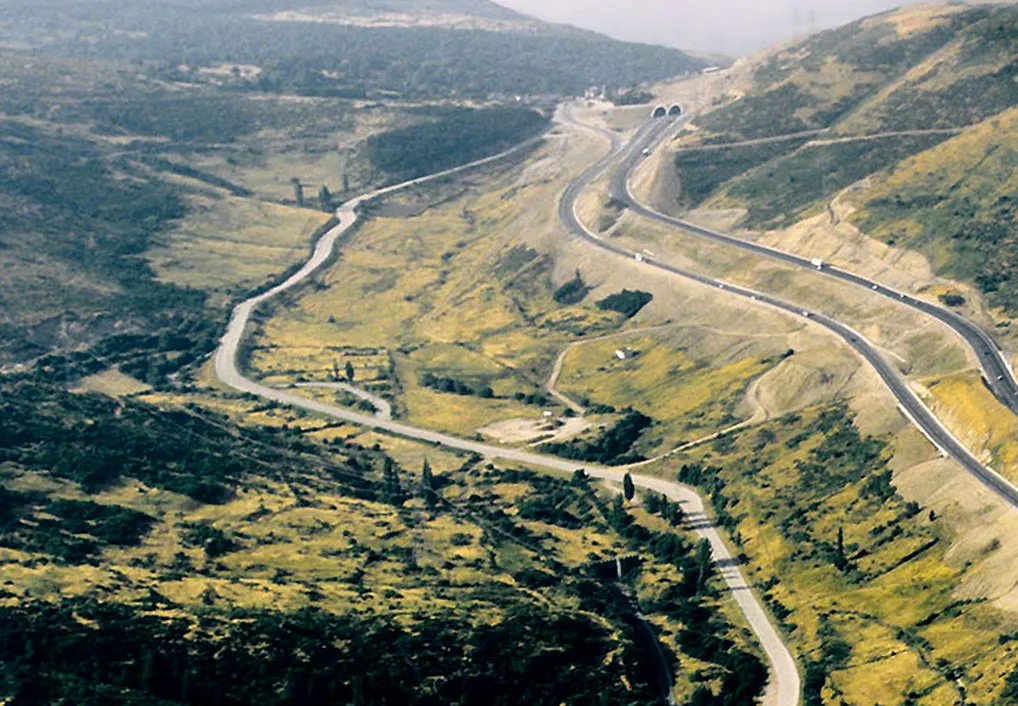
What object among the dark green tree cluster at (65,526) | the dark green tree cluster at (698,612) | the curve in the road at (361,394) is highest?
the dark green tree cluster at (698,612)

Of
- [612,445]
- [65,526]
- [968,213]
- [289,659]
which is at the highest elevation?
[968,213]

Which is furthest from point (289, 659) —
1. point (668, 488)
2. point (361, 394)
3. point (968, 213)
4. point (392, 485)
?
point (968, 213)

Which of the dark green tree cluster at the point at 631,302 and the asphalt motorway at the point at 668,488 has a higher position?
the dark green tree cluster at the point at 631,302

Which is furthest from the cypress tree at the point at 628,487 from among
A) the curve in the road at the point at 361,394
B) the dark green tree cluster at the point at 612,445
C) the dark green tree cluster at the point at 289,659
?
the curve in the road at the point at 361,394

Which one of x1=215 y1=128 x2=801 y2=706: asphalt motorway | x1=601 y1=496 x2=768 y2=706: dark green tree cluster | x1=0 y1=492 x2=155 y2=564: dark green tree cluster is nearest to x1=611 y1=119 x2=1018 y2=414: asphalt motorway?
x1=215 y1=128 x2=801 y2=706: asphalt motorway

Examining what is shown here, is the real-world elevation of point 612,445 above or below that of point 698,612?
above

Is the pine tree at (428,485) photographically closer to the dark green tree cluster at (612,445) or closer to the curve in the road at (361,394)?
the dark green tree cluster at (612,445)

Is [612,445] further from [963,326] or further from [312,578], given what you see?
[312,578]

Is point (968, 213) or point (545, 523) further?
point (968, 213)

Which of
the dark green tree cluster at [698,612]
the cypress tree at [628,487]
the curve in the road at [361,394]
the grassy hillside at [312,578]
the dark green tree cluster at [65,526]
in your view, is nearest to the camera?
the grassy hillside at [312,578]

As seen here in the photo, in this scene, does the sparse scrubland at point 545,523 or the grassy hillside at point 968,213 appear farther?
the grassy hillside at point 968,213

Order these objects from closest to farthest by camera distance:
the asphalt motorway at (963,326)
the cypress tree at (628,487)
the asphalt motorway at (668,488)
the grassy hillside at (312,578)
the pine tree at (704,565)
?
Answer: the grassy hillside at (312,578)
the asphalt motorway at (668,488)
the pine tree at (704,565)
the asphalt motorway at (963,326)
the cypress tree at (628,487)
